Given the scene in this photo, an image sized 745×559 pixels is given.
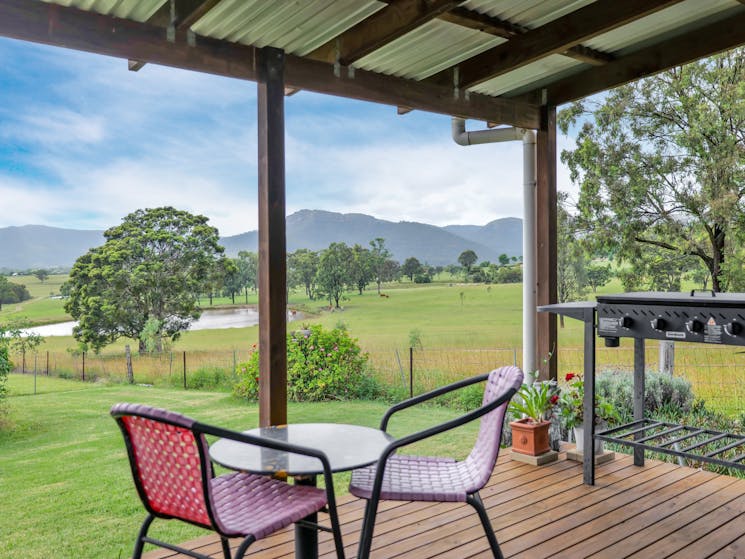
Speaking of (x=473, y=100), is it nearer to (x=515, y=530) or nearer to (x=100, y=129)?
(x=515, y=530)

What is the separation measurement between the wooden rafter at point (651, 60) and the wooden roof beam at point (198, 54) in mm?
538

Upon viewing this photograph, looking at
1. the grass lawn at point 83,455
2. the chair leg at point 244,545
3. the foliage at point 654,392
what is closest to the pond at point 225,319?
the grass lawn at point 83,455

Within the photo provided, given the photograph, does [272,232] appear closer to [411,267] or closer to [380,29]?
[380,29]

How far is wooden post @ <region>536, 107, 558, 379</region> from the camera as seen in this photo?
423cm

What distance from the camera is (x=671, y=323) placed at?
3.08 metres

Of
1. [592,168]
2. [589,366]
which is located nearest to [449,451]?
[589,366]

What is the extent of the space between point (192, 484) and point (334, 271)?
806 cm

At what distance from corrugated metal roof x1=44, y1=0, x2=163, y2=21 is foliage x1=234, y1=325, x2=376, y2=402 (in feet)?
13.2

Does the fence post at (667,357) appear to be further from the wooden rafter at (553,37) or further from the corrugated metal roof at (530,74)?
the wooden rafter at (553,37)

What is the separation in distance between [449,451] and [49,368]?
15.8 ft

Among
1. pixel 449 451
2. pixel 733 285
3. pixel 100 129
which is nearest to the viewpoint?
pixel 449 451

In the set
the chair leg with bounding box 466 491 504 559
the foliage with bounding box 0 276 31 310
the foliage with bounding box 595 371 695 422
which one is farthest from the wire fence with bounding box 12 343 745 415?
the chair leg with bounding box 466 491 504 559

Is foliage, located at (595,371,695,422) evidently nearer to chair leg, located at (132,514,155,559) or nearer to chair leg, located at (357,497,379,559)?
chair leg, located at (357,497,379,559)

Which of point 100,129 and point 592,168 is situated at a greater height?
point 100,129
